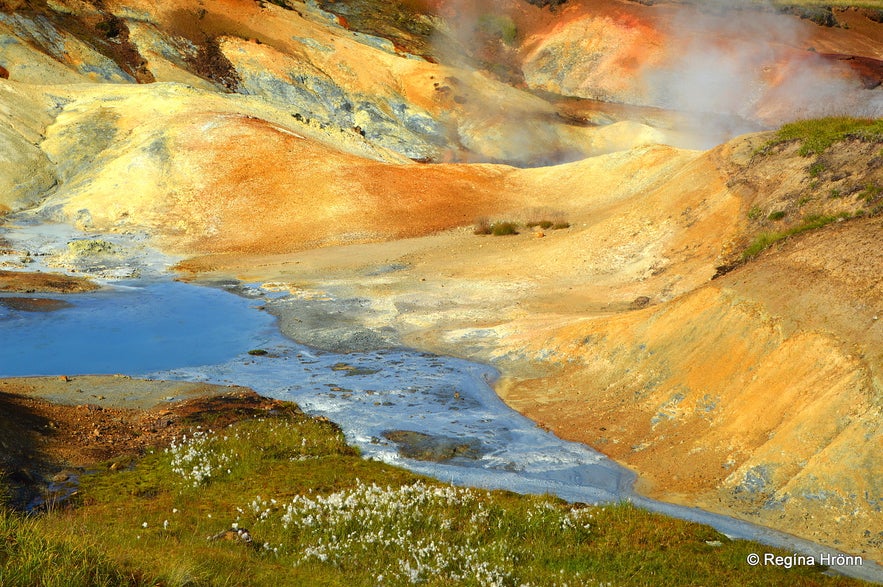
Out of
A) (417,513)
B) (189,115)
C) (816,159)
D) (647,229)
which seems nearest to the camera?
(417,513)

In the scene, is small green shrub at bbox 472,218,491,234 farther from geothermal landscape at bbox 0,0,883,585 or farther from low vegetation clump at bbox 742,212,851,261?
low vegetation clump at bbox 742,212,851,261

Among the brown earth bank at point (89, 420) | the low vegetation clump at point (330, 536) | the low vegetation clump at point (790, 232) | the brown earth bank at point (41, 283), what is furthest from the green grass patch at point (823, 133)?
the brown earth bank at point (41, 283)

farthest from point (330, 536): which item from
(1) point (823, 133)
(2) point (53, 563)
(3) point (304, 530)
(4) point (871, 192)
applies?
(1) point (823, 133)

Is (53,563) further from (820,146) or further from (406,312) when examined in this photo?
(820,146)

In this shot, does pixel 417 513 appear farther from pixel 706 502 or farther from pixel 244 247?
pixel 244 247

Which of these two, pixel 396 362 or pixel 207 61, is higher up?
pixel 207 61

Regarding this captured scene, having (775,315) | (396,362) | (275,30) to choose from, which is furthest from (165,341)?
(275,30)
